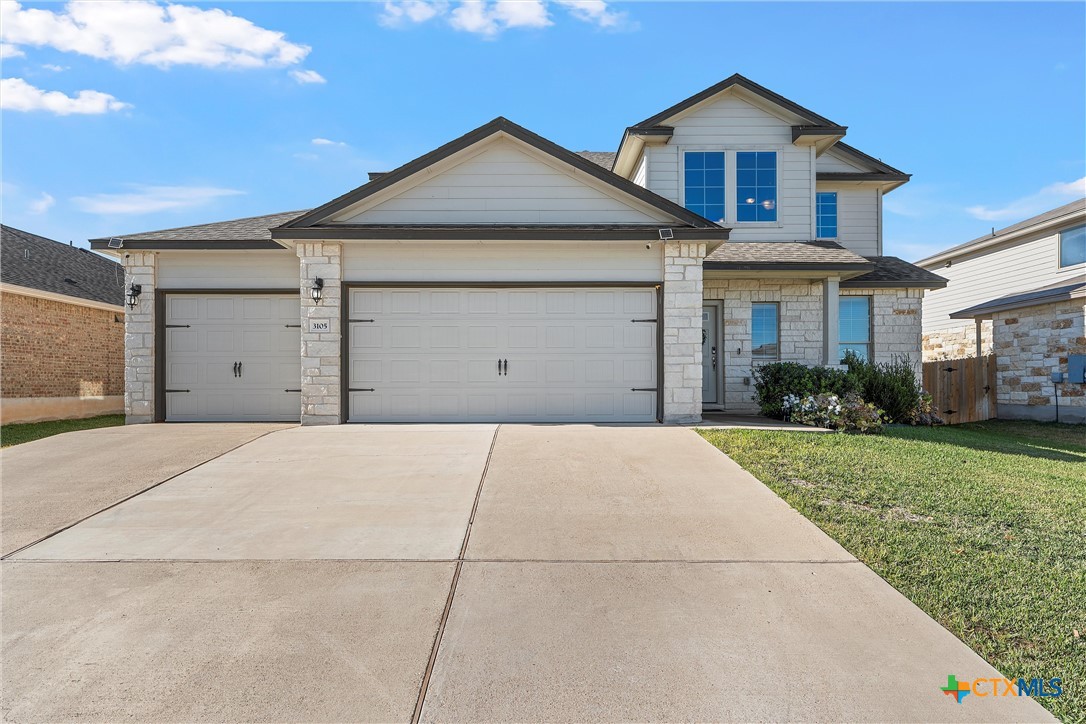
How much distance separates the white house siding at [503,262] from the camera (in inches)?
405

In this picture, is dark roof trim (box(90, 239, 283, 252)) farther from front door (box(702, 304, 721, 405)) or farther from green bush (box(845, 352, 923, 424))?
green bush (box(845, 352, 923, 424))

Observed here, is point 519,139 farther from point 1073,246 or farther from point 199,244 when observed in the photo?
point 1073,246

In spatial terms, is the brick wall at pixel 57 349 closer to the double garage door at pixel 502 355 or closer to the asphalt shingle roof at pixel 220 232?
the asphalt shingle roof at pixel 220 232

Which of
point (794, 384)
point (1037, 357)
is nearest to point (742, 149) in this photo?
point (794, 384)

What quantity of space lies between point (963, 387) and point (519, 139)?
1254 cm

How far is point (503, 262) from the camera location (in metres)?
10.3

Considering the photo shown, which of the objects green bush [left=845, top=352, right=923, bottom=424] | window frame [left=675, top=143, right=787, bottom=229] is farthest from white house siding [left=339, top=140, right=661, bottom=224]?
green bush [left=845, top=352, right=923, bottom=424]

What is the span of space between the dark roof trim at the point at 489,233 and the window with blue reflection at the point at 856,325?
17.6ft

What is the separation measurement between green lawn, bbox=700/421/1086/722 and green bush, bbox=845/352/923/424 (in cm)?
239

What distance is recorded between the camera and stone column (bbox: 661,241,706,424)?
10.1 m

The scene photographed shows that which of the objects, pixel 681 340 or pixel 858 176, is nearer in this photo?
pixel 681 340

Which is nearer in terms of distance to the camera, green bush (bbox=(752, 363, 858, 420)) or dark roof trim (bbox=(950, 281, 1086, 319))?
green bush (bbox=(752, 363, 858, 420))

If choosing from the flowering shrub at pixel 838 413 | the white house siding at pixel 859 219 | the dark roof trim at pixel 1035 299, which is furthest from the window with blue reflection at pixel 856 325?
the dark roof trim at pixel 1035 299

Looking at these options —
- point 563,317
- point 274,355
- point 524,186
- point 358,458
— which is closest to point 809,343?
point 563,317
